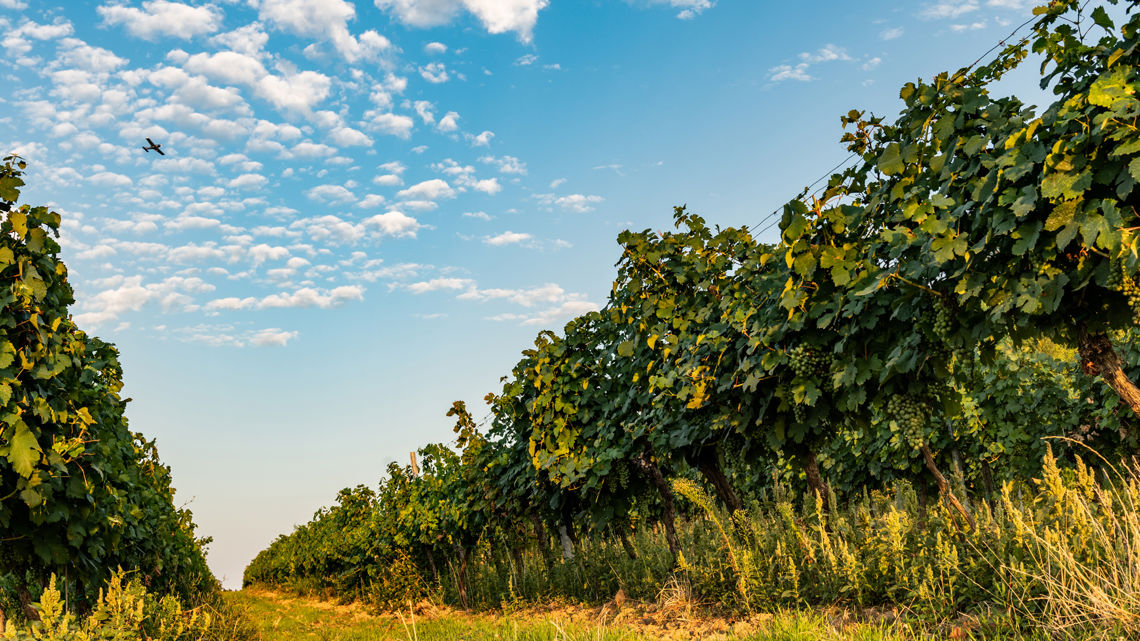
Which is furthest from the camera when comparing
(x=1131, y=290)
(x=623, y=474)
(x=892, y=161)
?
(x=623, y=474)

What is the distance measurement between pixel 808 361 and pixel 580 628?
280 centimetres

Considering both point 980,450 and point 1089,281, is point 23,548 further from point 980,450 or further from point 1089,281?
point 980,450

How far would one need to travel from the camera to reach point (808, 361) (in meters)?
5.60

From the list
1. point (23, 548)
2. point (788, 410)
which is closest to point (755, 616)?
point (788, 410)

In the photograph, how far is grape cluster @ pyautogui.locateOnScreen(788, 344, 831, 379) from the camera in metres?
5.60

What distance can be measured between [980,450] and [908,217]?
963cm

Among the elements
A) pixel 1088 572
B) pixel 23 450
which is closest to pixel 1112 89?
pixel 1088 572

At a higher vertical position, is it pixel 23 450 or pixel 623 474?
pixel 23 450

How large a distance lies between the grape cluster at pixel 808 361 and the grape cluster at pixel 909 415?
1.78ft

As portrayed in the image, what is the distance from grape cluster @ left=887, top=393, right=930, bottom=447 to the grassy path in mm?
1347

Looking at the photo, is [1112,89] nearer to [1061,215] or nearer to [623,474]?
[1061,215]

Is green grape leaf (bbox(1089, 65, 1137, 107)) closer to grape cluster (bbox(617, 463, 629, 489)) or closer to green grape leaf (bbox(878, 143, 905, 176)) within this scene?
green grape leaf (bbox(878, 143, 905, 176))

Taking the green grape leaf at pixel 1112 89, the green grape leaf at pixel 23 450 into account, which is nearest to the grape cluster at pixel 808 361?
the green grape leaf at pixel 1112 89

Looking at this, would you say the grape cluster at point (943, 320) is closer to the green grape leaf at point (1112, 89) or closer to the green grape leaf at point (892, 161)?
the green grape leaf at point (892, 161)
